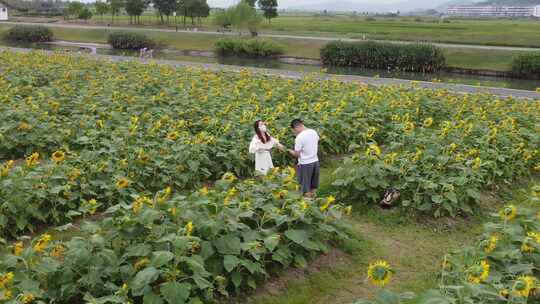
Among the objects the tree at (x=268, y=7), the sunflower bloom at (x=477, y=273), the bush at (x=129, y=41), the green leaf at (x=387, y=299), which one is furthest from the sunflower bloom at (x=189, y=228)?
the tree at (x=268, y=7)

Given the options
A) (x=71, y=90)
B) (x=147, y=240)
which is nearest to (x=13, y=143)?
(x=71, y=90)

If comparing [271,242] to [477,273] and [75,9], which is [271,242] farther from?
[75,9]

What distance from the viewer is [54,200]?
6152mm

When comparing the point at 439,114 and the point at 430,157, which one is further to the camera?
the point at 439,114

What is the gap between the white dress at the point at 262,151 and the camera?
23.7 feet

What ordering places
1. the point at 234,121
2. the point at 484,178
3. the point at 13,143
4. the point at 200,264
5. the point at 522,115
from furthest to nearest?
the point at 522,115 < the point at 234,121 < the point at 13,143 < the point at 484,178 < the point at 200,264

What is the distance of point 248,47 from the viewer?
124 feet

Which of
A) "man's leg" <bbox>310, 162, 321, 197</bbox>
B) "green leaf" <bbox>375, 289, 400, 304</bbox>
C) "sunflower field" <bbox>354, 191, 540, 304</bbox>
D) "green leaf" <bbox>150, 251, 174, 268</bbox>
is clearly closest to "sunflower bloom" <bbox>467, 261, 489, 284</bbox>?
"sunflower field" <bbox>354, 191, 540, 304</bbox>

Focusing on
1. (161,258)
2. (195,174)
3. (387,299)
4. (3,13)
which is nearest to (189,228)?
(161,258)

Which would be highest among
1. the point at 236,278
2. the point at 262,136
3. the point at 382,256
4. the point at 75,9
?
the point at 75,9

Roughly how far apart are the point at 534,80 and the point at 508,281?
88.5ft

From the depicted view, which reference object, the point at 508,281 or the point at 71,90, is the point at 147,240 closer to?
the point at 508,281

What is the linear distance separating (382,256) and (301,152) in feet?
5.29

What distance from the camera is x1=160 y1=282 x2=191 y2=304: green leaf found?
13.1 ft
